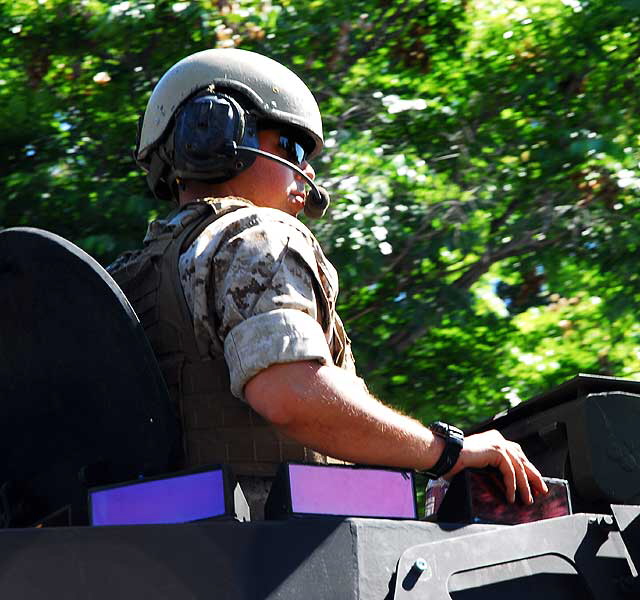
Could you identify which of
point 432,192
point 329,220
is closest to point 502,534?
point 329,220

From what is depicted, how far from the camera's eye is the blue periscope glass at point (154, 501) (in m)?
2.24

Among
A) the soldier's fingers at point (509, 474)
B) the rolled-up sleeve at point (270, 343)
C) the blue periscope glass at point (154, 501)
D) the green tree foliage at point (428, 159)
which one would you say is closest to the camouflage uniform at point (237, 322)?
the rolled-up sleeve at point (270, 343)

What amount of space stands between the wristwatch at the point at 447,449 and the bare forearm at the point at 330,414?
0.23 feet

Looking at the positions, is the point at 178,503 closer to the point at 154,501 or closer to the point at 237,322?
the point at 154,501

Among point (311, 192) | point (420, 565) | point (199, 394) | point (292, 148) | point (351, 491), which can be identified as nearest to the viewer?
point (420, 565)

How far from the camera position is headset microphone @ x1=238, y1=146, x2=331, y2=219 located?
2.98 m

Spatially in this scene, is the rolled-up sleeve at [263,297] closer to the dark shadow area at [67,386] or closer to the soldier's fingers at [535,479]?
the dark shadow area at [67,386]

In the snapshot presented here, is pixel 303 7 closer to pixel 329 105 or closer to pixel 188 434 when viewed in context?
pixel 329 105

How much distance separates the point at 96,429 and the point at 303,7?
192 inches

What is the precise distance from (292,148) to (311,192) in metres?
0.20

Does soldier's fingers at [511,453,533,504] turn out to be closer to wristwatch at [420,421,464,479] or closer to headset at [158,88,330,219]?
wristwatch at [420,421,464,479]

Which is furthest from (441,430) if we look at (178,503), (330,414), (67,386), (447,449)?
(67,386)

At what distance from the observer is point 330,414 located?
2355mm

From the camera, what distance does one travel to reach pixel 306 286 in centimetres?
250
